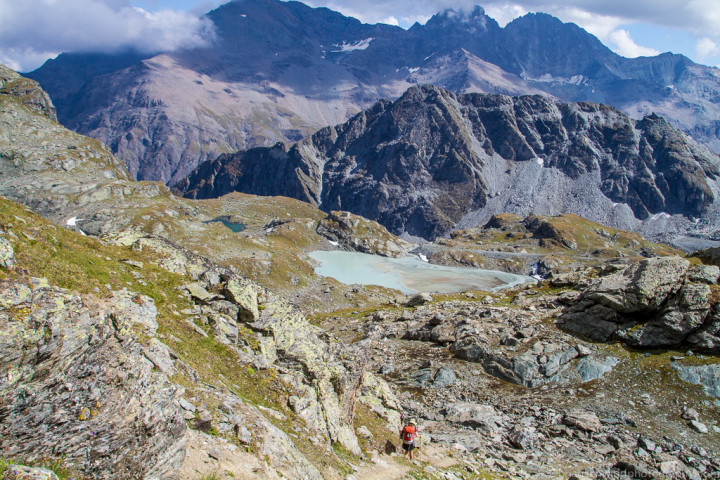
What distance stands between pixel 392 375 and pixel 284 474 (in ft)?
76.6

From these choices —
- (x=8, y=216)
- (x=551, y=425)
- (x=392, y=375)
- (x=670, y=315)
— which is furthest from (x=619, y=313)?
(x=8, y=216)

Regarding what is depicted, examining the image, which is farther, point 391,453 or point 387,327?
point 387,327

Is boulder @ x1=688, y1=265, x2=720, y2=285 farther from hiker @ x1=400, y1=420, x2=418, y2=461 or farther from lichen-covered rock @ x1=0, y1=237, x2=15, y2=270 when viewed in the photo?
lichen-covered rock @ x1=0, y1=237, x2=15, y2=270

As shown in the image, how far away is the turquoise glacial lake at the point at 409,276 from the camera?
151375mm

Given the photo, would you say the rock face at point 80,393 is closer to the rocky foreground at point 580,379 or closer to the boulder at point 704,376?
the rocky foreground at point 580,379

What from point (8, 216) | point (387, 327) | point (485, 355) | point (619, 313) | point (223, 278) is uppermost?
point (8, 216)

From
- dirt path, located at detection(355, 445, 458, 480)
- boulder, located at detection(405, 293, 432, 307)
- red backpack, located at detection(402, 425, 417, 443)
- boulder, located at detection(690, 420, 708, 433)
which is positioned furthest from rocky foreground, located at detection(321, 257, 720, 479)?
boulder, located at detection(405, 293, 432, 307)

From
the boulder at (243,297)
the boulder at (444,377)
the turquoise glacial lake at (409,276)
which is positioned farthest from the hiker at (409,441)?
the turquoise glacial lake at (409,276)

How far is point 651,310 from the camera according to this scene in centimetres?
3288

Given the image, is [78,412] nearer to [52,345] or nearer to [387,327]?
[52,345]

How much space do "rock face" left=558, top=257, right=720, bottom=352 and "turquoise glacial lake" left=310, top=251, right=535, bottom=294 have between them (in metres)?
107

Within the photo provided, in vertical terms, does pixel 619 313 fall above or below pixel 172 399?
below

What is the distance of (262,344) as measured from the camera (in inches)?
695

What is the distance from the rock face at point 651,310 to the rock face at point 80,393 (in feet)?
116
